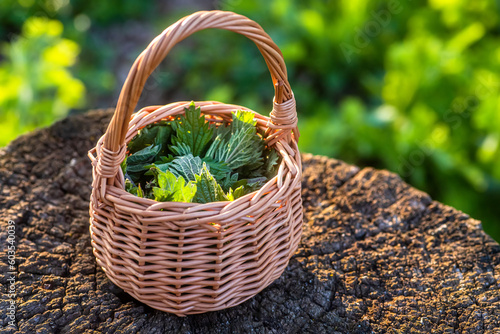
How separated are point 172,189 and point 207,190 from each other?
0.10 metres

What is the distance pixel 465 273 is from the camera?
1514 millimetres

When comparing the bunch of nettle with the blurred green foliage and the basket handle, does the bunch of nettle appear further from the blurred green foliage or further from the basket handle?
the blurred green foliage

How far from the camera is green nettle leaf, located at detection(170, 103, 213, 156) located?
1.47 meters

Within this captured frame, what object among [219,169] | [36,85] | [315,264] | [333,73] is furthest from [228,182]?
[333,73]

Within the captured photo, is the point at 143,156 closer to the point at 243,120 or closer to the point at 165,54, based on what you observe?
the point at 243,120

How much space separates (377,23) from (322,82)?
599mm

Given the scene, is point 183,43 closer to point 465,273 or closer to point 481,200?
point 481,200

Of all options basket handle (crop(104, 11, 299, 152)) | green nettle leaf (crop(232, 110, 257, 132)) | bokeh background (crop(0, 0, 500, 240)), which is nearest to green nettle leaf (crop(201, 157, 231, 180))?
green nettle leaf (crop(232, 110, 257, 132))

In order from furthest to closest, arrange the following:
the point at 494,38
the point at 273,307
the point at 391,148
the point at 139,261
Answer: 1. the point at 494,38
2. the point at 391,148
3. the point at 273,307
4. the point at 139,261

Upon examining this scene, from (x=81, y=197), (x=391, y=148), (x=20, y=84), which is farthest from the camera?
(x=391, y=148)

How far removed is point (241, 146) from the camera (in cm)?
145

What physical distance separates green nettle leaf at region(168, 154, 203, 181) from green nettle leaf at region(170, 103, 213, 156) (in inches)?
3.1

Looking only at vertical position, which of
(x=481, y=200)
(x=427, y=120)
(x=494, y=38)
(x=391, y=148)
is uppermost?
(x=494, y=38)

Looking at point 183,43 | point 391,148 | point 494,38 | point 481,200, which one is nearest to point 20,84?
point 183,43
